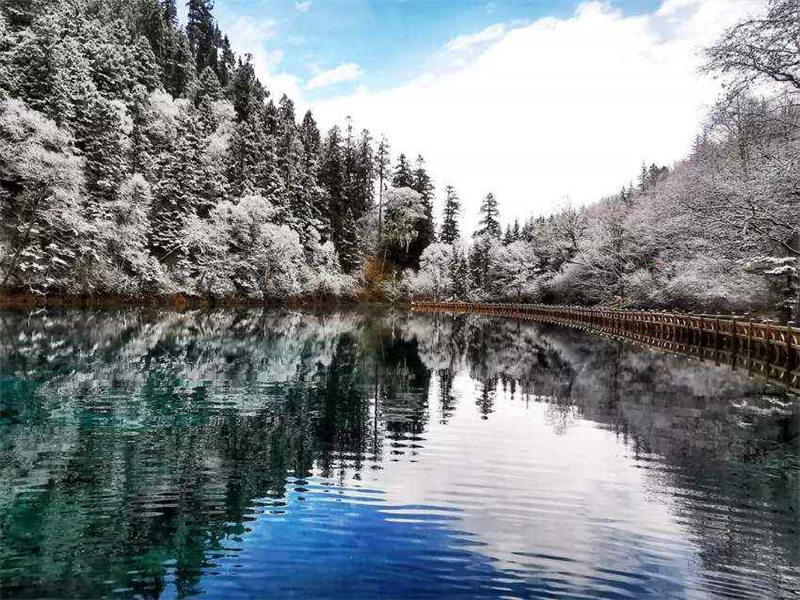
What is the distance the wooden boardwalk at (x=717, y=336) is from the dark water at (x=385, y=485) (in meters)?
4.24

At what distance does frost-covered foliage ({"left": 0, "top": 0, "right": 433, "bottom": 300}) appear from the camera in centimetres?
3912

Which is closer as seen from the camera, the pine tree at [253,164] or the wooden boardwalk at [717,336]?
the wooden boardwalk at [717,336]

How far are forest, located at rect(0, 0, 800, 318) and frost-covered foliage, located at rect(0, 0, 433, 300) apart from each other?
0.59 feet

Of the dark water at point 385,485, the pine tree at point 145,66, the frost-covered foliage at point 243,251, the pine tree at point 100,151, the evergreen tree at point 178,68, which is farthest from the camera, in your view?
the evergreen tree at point 178,68

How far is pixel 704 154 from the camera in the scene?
91.0ft

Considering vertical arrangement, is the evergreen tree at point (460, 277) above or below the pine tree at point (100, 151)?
below

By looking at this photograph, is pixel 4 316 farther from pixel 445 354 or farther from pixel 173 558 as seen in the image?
pixel 173 558

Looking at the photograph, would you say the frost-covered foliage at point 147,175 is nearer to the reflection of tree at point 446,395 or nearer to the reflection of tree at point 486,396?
the reflection of tree at point 446,395

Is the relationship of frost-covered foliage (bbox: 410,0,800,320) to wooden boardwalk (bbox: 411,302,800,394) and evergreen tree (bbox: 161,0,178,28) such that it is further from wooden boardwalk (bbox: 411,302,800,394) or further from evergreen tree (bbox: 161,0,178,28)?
evergreen tree (bbox: 161,0,178,28)

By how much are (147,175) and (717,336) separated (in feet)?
155

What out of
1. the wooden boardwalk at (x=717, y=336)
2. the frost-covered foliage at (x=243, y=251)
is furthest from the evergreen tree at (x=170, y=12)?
the wooden boardwalk at (x=717, y=336)

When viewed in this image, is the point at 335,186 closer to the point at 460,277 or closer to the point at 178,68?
the point at 460,277

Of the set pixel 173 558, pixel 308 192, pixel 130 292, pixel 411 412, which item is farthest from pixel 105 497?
pixel 308 192

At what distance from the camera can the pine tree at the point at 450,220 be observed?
A: 326 ft
